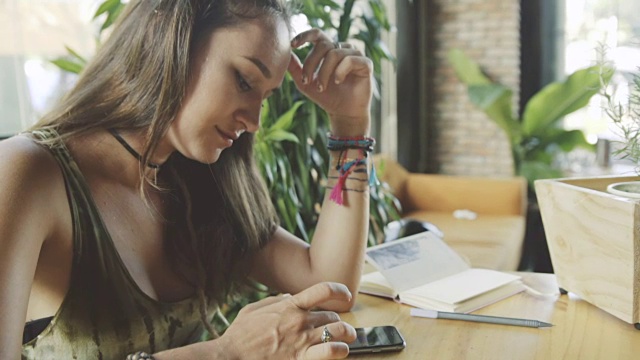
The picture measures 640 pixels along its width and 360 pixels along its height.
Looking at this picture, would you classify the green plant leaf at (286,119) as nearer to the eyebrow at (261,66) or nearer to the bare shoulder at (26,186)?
the eyebrow at (261,66)

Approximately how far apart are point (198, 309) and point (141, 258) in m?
0.16

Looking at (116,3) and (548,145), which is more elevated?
(116,3)

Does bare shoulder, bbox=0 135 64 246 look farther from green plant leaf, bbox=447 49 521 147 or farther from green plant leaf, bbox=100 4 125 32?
green plant leaf, bbox=447 49 521 147

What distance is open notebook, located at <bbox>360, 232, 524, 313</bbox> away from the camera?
1.27 m

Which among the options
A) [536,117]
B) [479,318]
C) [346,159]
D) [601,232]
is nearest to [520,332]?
[479,318]

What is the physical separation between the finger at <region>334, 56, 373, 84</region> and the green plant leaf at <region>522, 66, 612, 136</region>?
3819 mm

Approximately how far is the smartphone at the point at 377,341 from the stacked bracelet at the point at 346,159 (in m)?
0.40

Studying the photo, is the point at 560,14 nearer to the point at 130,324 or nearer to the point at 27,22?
the point at 27,22

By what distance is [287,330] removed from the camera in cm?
109

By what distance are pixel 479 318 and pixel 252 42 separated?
25.1 inches

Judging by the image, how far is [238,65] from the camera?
3.91 ft

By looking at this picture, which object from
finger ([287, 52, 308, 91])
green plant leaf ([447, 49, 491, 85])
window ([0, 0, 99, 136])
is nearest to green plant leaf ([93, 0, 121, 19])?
window ([0, 0, 99, 136])

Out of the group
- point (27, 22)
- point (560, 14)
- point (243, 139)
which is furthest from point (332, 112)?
point (560, 14)

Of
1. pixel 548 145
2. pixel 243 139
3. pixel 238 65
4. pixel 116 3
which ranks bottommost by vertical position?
pixel 548 145
